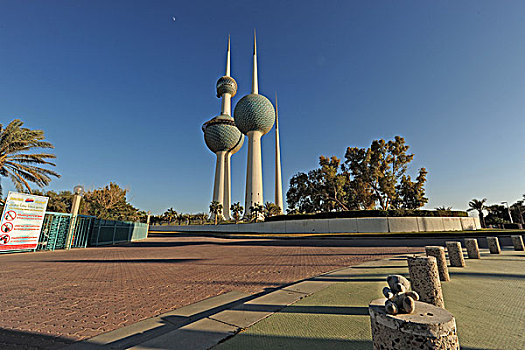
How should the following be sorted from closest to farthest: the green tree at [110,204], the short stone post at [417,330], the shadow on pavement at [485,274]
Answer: the short stone post at [417,330], the shadow on pavement at [485,274], the green tree at [110,204]

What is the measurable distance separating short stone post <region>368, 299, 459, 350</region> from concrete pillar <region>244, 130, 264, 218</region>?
6517 cm

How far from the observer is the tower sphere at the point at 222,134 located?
9175 cm

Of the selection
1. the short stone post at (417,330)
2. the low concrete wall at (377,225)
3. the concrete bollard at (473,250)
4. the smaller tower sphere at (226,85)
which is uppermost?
the smaller tower sphere at (226,85)

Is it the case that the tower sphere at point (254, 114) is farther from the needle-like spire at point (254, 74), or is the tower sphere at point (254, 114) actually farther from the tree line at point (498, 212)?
the tree line at point (498, 212)

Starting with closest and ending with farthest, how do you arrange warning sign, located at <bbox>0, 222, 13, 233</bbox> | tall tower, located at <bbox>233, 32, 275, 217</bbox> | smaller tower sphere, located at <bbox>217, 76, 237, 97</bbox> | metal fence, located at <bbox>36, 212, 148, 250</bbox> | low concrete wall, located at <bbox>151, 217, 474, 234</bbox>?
warning sign, located at <bbox>0, 222, 13, 233</bbox> < metal fence, located at <bbox>36, 212, 148, 250</bbox> < low concrete wall, located at <bbox>151, 217, 474, 234</bbox> < tall tower, located at <bbox>233, 32, 275, 217</bbox> < smaller tower sphere, located at <bbox>217, 76, 237, 97</bbox>

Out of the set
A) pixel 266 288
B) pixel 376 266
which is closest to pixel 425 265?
pixel 266 288

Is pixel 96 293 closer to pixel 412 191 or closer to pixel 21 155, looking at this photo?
pixel 21 155

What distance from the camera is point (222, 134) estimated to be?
300ft

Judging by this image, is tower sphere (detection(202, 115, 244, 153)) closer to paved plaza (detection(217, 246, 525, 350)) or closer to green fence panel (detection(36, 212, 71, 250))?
green fence panel (detection(36, 212, 71, 250))

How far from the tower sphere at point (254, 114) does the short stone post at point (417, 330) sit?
72.6 m

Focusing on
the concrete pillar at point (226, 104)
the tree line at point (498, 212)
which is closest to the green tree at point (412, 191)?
the tree line at point (498, 212)

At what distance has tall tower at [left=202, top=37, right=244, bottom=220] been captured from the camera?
290 ft

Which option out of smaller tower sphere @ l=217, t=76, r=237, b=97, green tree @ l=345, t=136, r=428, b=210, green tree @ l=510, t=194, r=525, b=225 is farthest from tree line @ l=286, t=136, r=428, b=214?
smaller tower sphere @ l=217, t=76, r=237, b=97

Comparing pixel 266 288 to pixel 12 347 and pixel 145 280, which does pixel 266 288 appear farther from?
pixel 12 347
